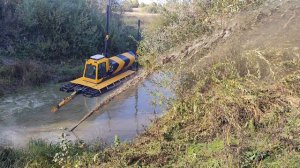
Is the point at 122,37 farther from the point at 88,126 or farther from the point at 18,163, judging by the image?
the point at 18,163

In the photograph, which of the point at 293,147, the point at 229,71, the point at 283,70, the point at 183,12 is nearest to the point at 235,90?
the point at 229,71

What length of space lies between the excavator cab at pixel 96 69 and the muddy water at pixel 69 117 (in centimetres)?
107

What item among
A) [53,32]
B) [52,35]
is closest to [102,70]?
[53,32]

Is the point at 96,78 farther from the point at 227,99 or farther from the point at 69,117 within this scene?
the point at 227,99

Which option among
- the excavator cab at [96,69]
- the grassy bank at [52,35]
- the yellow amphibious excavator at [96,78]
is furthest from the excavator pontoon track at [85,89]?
the grassy bank at [52,35]

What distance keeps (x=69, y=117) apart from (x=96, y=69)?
107 inches

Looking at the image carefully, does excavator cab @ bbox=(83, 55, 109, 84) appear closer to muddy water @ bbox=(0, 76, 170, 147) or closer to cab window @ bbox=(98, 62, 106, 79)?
cab window @ bbox=(98, 62, 106, 79)

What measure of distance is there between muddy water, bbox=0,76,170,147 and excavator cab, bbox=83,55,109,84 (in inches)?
42.3

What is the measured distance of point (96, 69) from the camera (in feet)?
52.5

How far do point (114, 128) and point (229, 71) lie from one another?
6.71 m

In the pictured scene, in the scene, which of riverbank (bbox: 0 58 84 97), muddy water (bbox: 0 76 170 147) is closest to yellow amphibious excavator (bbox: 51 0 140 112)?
muddy water (bbox: 0 76 170 147)

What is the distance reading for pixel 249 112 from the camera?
6.62 metres

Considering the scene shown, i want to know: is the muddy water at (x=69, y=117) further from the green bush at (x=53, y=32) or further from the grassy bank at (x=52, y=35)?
the green bush at (x=53, y=32)

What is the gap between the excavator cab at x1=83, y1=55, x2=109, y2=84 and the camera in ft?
52.9
